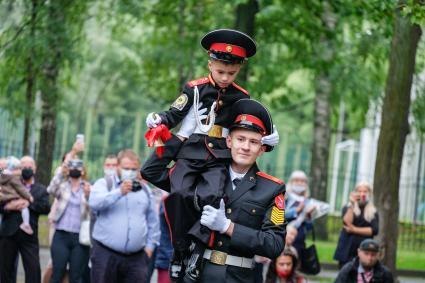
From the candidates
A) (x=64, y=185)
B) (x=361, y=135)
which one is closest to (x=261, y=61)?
(x=64, y=185)

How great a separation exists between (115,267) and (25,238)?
2368mm

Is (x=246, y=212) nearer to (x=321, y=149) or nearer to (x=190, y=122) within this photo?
(x=190, y=122)

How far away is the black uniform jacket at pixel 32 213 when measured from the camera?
1518 cm

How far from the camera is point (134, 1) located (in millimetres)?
26984

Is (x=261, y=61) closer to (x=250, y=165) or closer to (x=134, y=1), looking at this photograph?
(x=134, y=1)

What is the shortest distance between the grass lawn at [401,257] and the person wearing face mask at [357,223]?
737cm

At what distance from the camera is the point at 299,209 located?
53.0 feet

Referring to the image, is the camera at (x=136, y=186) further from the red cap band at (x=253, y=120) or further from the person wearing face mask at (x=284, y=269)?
the red cap band at (x=253, y=120)

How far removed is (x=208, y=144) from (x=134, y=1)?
18.4 metres

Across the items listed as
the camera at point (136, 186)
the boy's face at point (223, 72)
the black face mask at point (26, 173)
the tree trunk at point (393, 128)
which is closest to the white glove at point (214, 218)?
the boy's face at point (223, 72)

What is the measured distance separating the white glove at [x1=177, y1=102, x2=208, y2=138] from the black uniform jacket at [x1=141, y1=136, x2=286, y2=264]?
1.69ft

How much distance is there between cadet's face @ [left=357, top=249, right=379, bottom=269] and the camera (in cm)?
1426

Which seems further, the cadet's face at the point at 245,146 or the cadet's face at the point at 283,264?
the cadet's face at the point at 283,264

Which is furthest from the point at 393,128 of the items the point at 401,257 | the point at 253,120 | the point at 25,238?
the point at 253,120
